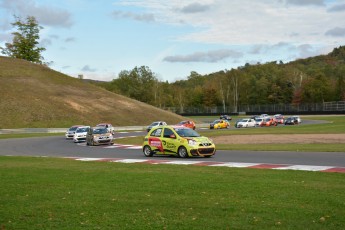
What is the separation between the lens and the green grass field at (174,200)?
7.96 meters

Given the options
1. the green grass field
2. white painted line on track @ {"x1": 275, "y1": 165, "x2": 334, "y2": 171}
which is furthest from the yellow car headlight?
the green grass field

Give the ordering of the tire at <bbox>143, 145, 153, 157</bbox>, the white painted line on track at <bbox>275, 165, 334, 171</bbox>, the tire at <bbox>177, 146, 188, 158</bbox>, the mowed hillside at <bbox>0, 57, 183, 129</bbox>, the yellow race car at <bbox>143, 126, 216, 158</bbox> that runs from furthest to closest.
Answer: the mowed hillside at <bbox>0, 57, 183, 129</bbox> → the tire at <bbox>143, 145, 153, 157</bbox> → the tire at <bbox>177, 146, 188, 158</bbox> → the yellow race car at <bbox>143, 126, 216, 158</bbox> → the white painted line on track at <bbox>275, 165, 334, 171</bbox>

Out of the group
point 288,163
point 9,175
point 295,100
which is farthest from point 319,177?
point 295,100

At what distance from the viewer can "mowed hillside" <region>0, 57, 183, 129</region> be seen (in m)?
82.4

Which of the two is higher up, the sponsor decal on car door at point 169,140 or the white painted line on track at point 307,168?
the sponsor decal on car door at point 169,140

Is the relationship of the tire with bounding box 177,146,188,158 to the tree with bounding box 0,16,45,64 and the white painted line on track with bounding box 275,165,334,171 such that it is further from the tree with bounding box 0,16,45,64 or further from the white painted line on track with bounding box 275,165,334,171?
the tree with bounding box 0,16,45,64

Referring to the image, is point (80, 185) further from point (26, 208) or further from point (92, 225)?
point (92, 225)

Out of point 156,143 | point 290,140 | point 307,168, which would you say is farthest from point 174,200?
point 290,140

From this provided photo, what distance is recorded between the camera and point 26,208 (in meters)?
9.31

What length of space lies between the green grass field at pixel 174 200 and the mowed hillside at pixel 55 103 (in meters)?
→ 67.2

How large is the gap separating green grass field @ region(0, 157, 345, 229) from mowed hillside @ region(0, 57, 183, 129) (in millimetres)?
67152

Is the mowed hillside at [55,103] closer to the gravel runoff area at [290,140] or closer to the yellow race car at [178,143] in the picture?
the gravel runoff area at [290,140]

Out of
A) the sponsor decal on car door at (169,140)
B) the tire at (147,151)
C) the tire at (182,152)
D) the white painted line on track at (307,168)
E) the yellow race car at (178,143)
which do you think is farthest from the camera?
the tire at (147,151)

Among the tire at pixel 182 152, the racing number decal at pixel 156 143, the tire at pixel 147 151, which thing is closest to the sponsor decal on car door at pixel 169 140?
the racing number decal at pixel 156 143
